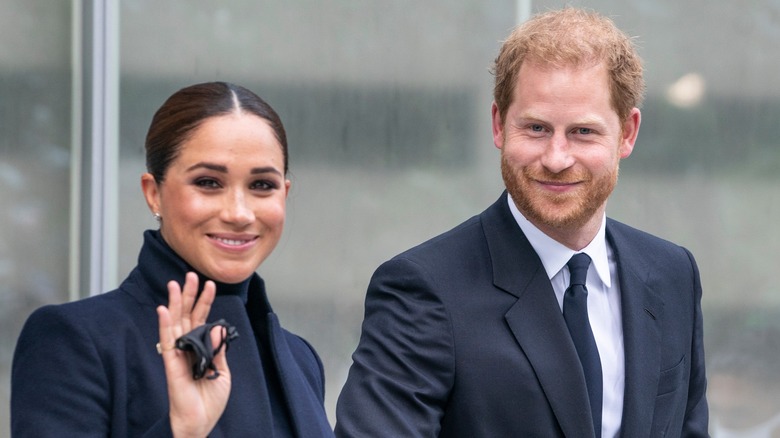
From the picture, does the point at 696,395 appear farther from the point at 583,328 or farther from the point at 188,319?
the point at 188,319

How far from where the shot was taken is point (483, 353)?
3.16 metres

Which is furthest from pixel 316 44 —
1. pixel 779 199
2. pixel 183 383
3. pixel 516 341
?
pixel 183 383

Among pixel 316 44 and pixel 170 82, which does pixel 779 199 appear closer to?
pixel 316 44

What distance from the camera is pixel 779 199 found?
596cm

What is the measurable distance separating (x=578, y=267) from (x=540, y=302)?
15cm

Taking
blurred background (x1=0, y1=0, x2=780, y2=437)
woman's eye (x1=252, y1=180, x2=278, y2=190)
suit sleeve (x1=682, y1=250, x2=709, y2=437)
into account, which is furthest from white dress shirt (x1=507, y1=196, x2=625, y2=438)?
blurred background (x1=0, y1=0, x2=780, y2=437)

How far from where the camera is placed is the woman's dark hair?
268 centimetres

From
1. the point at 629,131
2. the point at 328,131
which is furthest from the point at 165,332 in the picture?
the point at 328,131

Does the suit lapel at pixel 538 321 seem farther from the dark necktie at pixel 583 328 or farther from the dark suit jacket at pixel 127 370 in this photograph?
the dark suit jacket at pixel 127 370

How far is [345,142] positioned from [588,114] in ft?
8.06

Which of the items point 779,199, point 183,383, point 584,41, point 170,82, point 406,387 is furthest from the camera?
point 779,199

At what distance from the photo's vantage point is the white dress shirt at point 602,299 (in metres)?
3.28

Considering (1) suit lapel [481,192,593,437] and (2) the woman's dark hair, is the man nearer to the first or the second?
(1) suit lapel [481,192,593,437]

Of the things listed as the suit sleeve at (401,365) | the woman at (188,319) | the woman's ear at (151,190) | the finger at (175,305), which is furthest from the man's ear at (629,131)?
the finger at (175,305)
